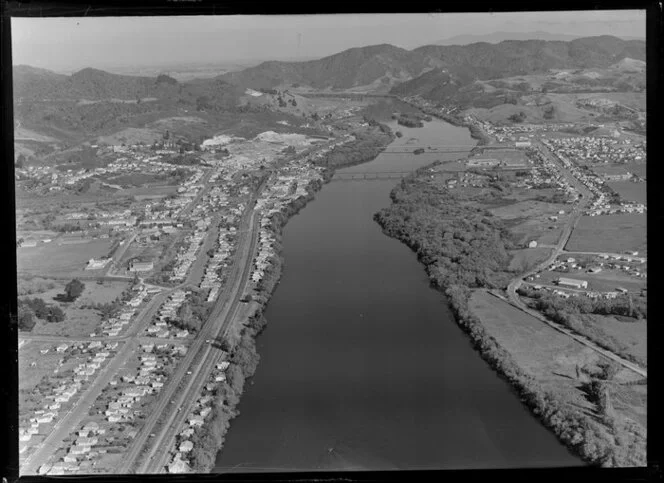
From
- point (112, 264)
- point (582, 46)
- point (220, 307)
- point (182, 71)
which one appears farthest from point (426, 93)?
point (112, 264)

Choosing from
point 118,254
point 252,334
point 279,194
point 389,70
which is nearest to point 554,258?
point 389,70

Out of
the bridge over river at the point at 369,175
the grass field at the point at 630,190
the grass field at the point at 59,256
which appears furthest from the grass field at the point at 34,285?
the grass field at the point at 630,190

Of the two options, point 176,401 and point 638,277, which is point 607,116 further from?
point 176,401

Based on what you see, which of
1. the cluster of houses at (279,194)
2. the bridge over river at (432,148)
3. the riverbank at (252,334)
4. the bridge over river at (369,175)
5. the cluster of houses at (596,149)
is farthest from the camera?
the bridge over river at (432,148)

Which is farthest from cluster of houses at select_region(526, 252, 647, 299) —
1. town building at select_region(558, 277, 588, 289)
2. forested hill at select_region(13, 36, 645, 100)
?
forested hill at select_region(13, 36, 645, 100)

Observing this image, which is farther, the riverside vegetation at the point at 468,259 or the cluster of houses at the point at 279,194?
the cluster of houses at the point at 279,194

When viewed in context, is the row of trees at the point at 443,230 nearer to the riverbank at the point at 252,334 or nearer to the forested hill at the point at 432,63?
the riverbank at the point at 252,334
